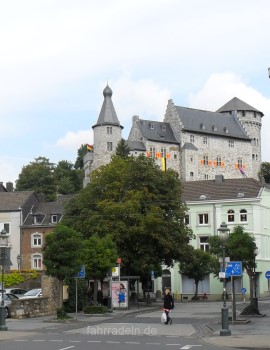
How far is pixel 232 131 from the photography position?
168 m

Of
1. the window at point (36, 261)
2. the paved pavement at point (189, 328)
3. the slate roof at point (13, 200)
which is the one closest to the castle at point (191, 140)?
the slate roof at point (13, 200)

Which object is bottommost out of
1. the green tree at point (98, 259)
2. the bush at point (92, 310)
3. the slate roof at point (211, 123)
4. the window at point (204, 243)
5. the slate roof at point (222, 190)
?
the bush at point (92, 310)

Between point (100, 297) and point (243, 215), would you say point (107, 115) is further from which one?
point (100, 297)

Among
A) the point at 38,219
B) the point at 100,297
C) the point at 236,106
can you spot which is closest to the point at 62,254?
the point at 100,297

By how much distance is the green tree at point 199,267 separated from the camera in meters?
68.4

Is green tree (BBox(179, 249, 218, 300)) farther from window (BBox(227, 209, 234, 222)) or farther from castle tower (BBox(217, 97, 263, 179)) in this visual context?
castle tower (BBox(217, 97, 263, 179))

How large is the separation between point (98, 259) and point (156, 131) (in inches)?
4515

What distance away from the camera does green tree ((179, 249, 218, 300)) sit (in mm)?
68438

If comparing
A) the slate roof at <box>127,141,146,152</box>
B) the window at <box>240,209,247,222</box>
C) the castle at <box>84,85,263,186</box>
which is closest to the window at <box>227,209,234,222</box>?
the window at <box>240,209,247,222</box>

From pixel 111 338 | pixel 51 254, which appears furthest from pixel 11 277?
pixel 111 338

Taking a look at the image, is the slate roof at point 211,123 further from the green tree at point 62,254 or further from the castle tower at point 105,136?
the green tree at point 62,254

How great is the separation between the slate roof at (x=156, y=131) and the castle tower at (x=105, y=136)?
18.4ft

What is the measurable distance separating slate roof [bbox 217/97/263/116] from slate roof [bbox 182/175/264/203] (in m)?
95.6

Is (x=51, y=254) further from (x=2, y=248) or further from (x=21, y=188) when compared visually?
(x=21, y=188)
